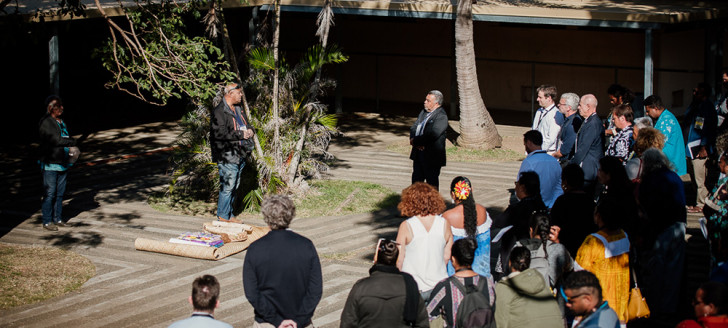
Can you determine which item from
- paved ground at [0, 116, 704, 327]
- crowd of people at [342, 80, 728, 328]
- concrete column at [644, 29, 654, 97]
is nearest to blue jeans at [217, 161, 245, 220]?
paved ground at [0, 116, 704, 327]

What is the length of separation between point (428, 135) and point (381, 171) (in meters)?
3.98

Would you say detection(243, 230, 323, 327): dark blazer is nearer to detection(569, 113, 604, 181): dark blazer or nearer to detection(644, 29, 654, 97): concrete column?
detection(569, 113, 604, 181): dark blazer

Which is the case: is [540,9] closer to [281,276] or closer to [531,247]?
[531,247]

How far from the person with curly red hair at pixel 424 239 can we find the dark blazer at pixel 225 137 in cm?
427

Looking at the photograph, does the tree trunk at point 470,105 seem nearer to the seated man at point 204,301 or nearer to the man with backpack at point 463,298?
the man with backpack at point 463,298

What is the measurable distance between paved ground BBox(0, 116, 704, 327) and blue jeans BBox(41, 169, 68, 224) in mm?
246

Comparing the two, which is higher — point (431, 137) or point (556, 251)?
point (431, 137)

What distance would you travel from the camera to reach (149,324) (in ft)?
23.4

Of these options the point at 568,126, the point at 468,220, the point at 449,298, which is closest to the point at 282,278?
the point at 449,298

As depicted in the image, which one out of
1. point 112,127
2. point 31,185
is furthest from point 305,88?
point 112,127

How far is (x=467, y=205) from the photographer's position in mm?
6406

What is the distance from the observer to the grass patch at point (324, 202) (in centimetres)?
1111

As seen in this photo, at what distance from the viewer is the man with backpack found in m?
4.96

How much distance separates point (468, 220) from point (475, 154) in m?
9.51
